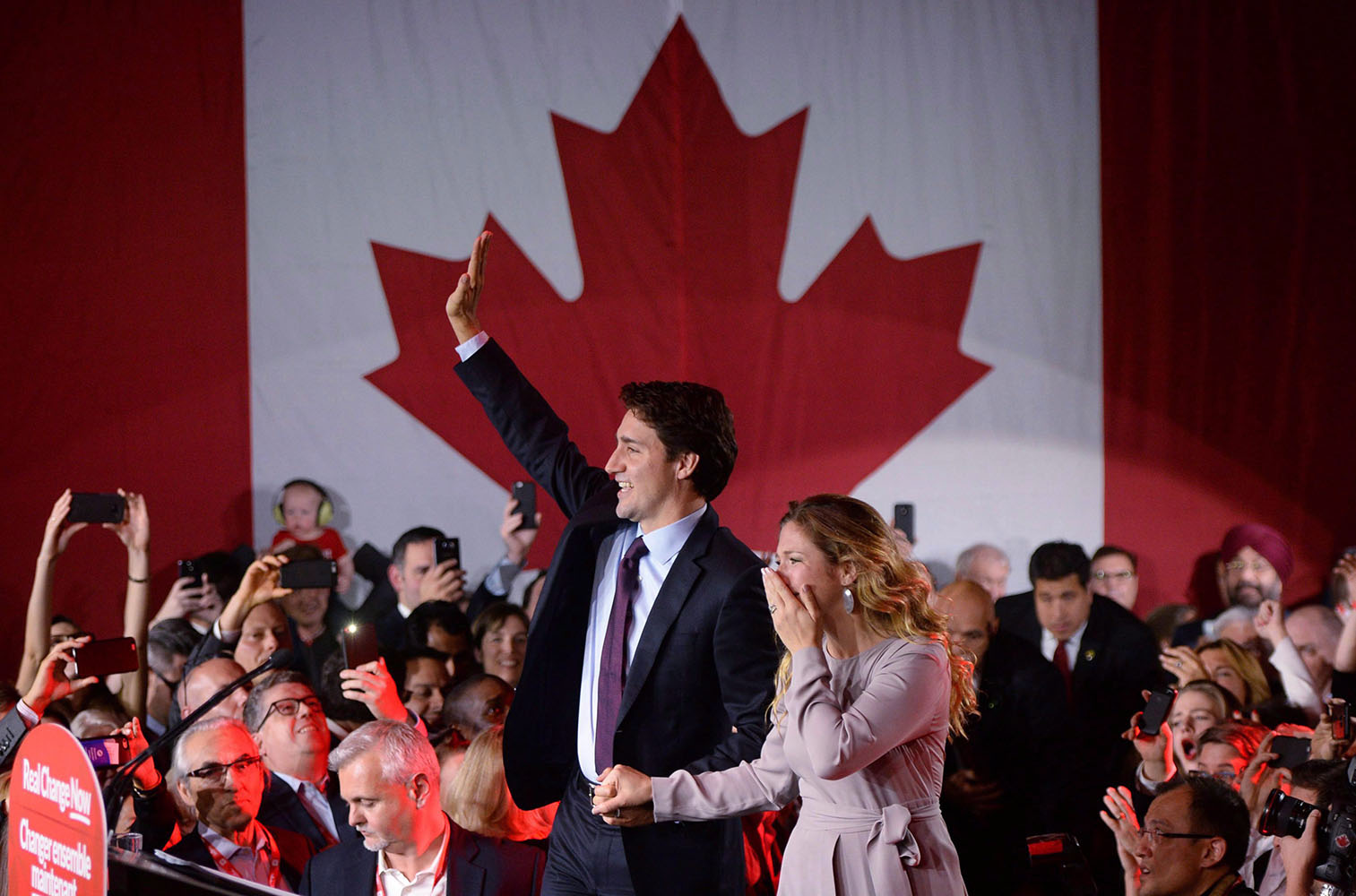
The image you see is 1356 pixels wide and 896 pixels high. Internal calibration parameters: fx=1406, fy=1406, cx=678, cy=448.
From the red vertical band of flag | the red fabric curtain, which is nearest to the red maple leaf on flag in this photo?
the red fabric curtain

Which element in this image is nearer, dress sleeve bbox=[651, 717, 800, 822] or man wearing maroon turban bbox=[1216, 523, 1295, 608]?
dress sleeve bbox=[651, 717, 800, 822]

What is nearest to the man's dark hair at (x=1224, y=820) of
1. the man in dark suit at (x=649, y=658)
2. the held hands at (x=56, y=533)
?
the man in dark suit at (x=649, y=658)

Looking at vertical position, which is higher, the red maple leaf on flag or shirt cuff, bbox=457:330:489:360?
the red maple leaf on flag

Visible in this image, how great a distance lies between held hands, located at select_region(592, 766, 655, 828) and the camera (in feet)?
6.81

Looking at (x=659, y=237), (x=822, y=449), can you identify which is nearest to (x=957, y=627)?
(x=822, y=449)

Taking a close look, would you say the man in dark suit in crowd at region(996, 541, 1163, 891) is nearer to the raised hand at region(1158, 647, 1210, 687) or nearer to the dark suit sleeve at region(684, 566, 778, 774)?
the raised hand at region(1158, 647, 1210, 687)

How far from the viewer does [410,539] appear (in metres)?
5.52

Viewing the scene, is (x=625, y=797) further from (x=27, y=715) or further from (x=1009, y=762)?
(x=1009, y=762)

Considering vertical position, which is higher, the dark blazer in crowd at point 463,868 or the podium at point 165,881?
the podium at point 165,881

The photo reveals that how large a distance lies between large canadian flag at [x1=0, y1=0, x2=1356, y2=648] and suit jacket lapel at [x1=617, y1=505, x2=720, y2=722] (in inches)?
156

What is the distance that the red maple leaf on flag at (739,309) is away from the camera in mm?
6523

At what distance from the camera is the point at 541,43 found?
6461mm

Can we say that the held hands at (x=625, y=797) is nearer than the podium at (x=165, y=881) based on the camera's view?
No

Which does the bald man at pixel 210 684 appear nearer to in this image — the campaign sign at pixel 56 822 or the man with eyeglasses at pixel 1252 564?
the campaign sign at pixel 56 822
